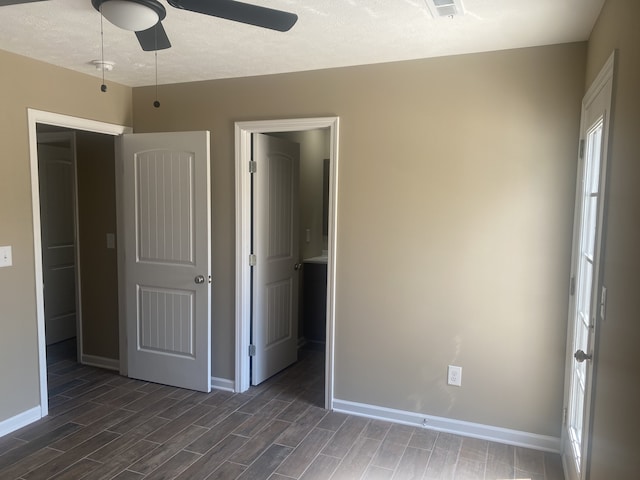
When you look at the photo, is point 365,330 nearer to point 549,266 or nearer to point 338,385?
point 338,385

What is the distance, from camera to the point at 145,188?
368 cm

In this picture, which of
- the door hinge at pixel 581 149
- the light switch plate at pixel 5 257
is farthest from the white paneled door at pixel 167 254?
the door hinge at pixel 581 149

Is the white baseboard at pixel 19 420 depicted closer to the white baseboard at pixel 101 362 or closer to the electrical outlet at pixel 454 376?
the white baseboard at pixel 101 362

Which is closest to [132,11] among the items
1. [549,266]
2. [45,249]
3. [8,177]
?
[8,177]

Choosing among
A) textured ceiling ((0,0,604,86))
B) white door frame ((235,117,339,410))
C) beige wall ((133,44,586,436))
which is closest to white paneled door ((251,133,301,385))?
white door frame ((235,117,339,410))

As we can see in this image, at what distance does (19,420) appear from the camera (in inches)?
121

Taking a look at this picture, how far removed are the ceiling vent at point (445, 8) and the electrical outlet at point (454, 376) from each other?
2.10 meters

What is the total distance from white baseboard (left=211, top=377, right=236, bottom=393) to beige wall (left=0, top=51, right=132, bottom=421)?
1245 mm

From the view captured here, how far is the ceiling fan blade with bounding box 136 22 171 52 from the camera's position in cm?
208

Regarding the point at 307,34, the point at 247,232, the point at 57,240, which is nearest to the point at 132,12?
the point at 307,34

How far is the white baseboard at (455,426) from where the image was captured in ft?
9.38

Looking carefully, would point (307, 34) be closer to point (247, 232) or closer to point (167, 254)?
point (247, 232)

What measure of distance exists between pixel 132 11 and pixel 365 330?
2349 millimetres

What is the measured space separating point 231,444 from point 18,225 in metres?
1.99
